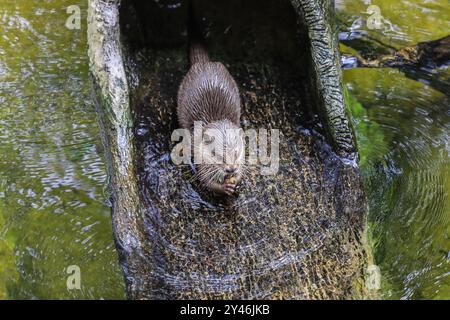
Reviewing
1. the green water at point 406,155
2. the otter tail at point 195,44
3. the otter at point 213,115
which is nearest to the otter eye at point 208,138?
the otter at point 213,115

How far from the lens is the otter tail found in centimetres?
419

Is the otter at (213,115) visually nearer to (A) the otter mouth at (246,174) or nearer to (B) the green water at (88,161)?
(A) the otter mouth at (246,174)

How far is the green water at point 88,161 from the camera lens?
3514mm

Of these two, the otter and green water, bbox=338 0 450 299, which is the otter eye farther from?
green water, bbox=338 0 450 299

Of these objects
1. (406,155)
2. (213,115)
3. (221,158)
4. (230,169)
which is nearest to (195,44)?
(213,115)

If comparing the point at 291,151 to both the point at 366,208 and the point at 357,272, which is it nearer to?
the point at 366,208

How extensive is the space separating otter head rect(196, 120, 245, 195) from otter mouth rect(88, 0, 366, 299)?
0.44 feet

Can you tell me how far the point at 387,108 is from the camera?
15.4 ft

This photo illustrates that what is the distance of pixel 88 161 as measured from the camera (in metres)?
4.31

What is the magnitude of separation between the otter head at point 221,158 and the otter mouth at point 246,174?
0.13 meters

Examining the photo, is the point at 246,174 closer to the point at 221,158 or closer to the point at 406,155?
the point at 221,158

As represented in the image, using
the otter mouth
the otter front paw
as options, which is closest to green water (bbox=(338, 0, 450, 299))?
the otter mouth

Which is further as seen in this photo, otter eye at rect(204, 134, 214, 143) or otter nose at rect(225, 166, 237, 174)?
otter eye at rect(204, 134, 214, 143)
